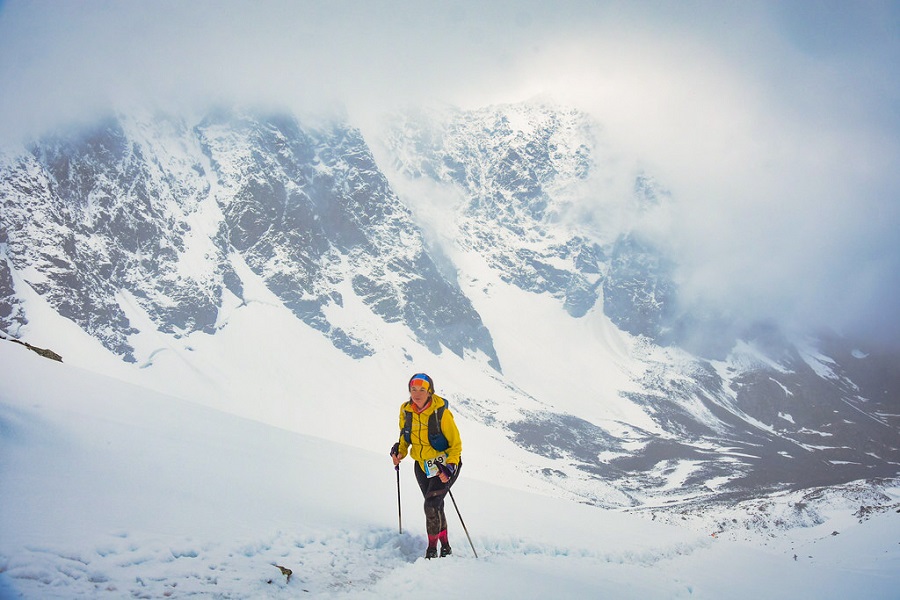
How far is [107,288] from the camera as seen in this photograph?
416 feet

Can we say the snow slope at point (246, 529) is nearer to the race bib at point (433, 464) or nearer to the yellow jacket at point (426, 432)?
the race bib at point (433, 464)

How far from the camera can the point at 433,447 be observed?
827cm

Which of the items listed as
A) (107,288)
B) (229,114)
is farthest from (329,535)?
(229,114)

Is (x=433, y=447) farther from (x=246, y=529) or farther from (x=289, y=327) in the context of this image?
(x=289, y=327)

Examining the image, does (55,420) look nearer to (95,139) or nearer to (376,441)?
(376,441)

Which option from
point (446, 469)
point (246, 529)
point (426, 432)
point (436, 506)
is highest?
point (426, 432)

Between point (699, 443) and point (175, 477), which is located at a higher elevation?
point (699, 443)

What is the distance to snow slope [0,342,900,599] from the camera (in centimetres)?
550

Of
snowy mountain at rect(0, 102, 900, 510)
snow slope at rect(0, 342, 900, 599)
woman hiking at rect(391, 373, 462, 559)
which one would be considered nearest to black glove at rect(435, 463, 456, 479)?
woman hiking at rect(391, 373, 462, 559)

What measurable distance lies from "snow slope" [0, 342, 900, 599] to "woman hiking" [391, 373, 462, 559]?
66 centimetres

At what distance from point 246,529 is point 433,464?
9.17ft

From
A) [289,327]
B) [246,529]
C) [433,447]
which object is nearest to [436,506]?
[433,447]

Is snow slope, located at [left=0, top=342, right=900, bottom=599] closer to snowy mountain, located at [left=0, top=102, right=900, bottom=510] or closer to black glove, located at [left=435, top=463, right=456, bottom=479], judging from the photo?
black glove, located at [left=435, top=463, right=456, bottom=479]

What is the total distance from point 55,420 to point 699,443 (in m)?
176
